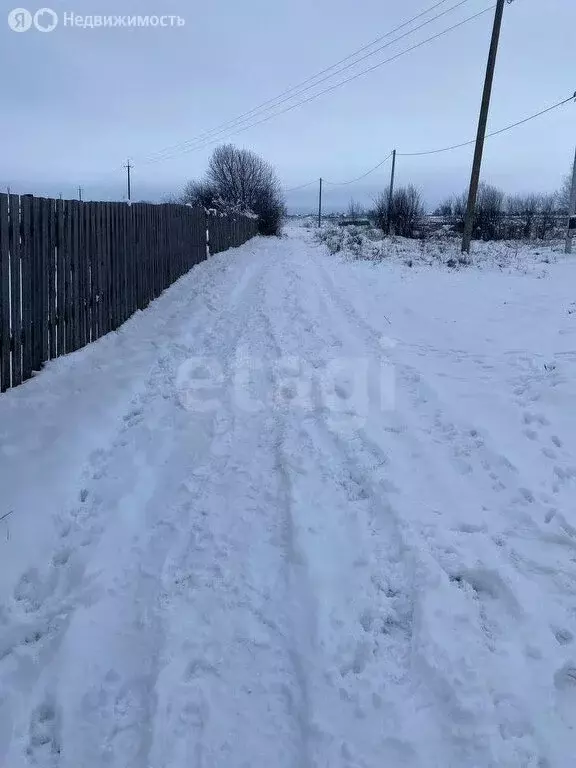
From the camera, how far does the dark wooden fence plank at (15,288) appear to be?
536 cm

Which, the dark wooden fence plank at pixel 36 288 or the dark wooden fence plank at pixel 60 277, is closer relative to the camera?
the dark wooden fence plank at pixel 36 288

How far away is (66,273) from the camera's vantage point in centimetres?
660

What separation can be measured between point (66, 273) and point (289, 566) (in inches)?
192

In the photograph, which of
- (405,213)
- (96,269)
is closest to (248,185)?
(405,213)

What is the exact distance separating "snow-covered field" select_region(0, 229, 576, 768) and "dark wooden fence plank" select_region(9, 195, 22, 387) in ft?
0.94

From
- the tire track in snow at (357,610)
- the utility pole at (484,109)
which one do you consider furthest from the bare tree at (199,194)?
the tire track in snow at (357,610)

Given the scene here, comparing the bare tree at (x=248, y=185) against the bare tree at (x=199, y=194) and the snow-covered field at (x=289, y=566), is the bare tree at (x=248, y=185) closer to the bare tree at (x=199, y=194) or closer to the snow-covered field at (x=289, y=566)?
the bare tree at (x=199, y=194)

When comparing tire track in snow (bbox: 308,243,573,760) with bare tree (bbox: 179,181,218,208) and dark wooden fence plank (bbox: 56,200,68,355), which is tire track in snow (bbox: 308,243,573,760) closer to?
dark wooden fence plank (bbox: 56,200,68,355)

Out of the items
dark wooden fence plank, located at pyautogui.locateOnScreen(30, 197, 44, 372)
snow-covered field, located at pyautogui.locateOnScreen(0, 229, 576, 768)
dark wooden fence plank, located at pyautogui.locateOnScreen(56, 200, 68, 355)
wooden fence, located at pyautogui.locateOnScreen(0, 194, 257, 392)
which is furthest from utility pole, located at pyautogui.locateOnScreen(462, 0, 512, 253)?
dark wooden fence plank, located at pyautogui.locateOnScreen(30, 197, 44, 372)

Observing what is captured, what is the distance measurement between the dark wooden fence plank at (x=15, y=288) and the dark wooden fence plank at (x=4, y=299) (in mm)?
72

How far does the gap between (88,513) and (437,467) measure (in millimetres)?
2500

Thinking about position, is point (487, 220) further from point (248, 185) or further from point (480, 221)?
point (248, 185)

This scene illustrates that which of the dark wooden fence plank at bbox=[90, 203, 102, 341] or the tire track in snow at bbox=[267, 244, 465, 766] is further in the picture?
the dark wooden fence plank at bbox=[90, 203, 102, 341]

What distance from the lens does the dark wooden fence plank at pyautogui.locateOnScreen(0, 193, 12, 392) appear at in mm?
5164
